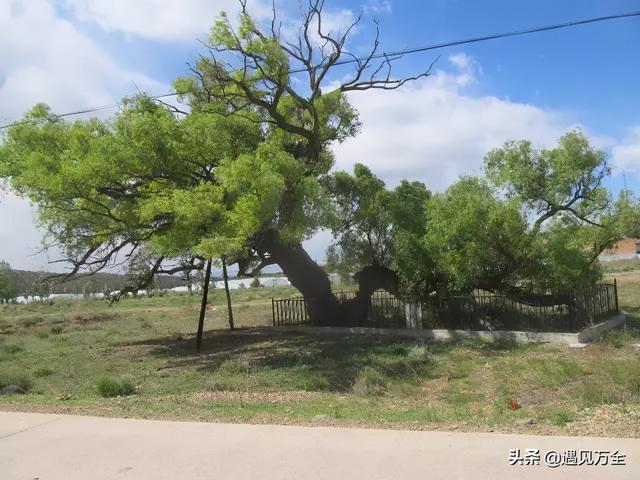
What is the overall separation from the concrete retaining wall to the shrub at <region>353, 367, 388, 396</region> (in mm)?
5909

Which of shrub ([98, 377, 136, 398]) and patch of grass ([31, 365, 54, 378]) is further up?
shrub ([98, 377, 136, 398])

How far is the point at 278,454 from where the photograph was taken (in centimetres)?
625

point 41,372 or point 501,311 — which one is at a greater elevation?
point 501,311

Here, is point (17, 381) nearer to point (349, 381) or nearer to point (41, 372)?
point (41, 372)

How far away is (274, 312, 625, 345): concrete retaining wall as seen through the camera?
17000 millimetres

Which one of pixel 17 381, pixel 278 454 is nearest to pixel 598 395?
pixel 278 454

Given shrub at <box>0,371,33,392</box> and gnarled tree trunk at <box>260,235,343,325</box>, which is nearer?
shrub at <box>0,371,33,392</box>

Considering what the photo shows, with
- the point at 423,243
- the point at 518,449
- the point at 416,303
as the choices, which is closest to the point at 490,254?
the point at 423,243

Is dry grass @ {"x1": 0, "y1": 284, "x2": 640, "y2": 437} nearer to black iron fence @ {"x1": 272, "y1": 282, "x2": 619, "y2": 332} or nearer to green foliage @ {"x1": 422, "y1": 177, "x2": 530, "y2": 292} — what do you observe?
black iron fence @ {"x1": 272, "y1": 282, "x2": 619, "y2": 332}

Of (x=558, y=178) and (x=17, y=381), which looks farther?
(x=558, y=178)

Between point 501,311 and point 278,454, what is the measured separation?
47.0ft

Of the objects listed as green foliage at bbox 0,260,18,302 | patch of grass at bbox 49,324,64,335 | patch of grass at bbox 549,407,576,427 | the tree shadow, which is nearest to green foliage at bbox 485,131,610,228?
the tree shadow

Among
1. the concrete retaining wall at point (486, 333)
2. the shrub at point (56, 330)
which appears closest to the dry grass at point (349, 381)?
the concrete retaining wall at point (486, 333)

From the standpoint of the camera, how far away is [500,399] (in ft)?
34.6
